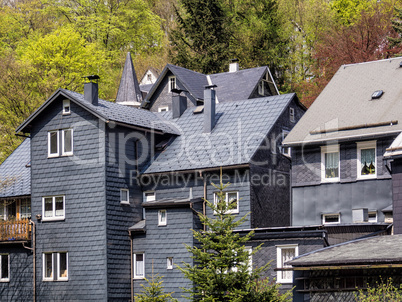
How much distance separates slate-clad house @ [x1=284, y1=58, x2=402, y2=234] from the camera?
3544 cm

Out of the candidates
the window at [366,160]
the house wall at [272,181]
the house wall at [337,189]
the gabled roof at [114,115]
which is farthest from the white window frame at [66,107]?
the window at [366,160]

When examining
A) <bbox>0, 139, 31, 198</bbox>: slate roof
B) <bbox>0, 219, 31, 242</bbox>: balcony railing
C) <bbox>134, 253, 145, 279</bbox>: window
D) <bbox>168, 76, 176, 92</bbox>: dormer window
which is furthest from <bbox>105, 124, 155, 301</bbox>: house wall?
<bbox>168, 76, 176, 92</bbox>: dormer window

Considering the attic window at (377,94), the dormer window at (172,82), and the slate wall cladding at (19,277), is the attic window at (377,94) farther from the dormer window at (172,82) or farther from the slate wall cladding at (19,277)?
the dormer window at (172,82)

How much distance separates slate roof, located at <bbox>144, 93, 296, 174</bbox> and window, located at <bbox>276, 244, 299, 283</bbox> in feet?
18.4

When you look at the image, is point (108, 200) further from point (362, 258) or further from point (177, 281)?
point (362, 258)

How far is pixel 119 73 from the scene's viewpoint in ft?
236

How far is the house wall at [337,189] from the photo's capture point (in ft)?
116

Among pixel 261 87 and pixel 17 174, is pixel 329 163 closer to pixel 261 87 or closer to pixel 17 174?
pixel 17 174

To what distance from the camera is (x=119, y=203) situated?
3909 cm

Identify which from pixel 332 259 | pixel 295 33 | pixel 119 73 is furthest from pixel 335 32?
pixel 332 259

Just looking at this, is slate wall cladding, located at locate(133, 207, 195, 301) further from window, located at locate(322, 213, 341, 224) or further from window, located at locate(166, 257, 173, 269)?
window, located at locate(322, 213, 341, 224)

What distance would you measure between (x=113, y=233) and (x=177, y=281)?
4.05 m

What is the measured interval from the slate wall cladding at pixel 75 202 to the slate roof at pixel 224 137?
324cm

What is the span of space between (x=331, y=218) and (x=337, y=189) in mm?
1353
